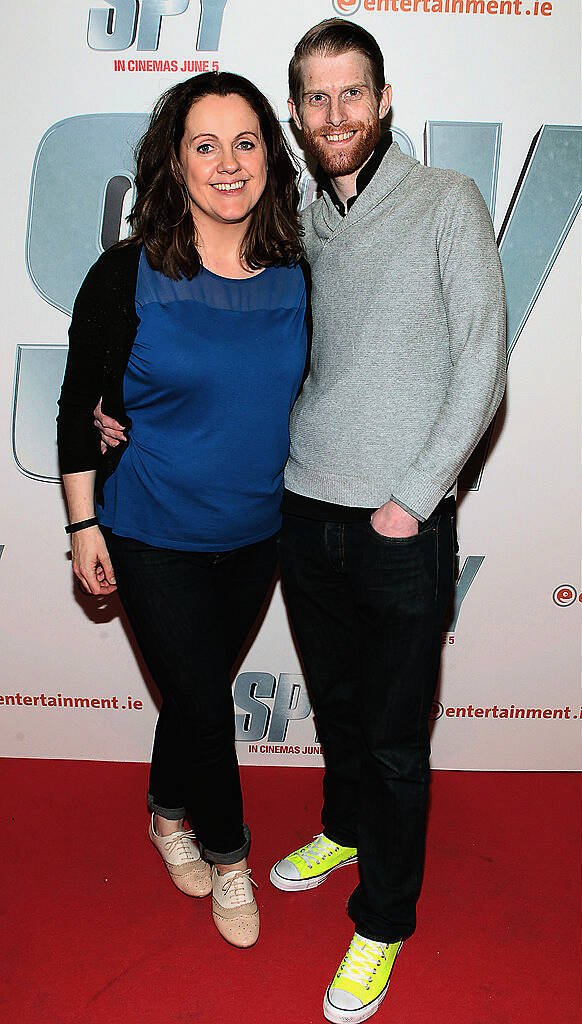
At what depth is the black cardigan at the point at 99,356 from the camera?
154cm

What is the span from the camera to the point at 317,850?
2.07 meters

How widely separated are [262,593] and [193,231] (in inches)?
29.9

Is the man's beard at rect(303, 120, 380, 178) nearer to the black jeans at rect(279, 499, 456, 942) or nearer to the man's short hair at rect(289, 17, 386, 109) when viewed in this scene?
the man's short hair at rect(289, 17, 386, 109)

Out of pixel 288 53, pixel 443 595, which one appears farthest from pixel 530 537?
pixel 288 53

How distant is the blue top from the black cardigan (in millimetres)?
21

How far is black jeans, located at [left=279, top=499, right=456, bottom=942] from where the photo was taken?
1.59m

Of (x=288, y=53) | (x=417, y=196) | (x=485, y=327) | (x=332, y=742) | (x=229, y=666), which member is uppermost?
(x=288, y=53)

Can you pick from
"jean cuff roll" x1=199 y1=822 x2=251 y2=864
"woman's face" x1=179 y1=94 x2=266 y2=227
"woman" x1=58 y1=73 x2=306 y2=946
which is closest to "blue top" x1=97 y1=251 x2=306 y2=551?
"woman" x1=58 y1=73 x2=306 y2=946

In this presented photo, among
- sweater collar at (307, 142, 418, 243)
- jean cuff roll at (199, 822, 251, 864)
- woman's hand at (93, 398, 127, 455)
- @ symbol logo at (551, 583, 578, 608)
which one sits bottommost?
jean cuff roll at (199, 822, 251, 864)

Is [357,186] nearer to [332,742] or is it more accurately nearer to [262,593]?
[262,593]

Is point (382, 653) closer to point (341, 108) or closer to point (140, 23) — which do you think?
point (341, 108)

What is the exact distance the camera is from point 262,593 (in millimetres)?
1859

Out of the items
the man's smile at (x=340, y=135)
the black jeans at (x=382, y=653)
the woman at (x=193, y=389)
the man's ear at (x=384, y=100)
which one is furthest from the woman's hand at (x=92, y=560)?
the man's ear at (x=384, y=100)

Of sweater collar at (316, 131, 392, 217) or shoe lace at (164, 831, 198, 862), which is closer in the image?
sweater collar at (316, 131, 392, 217)
